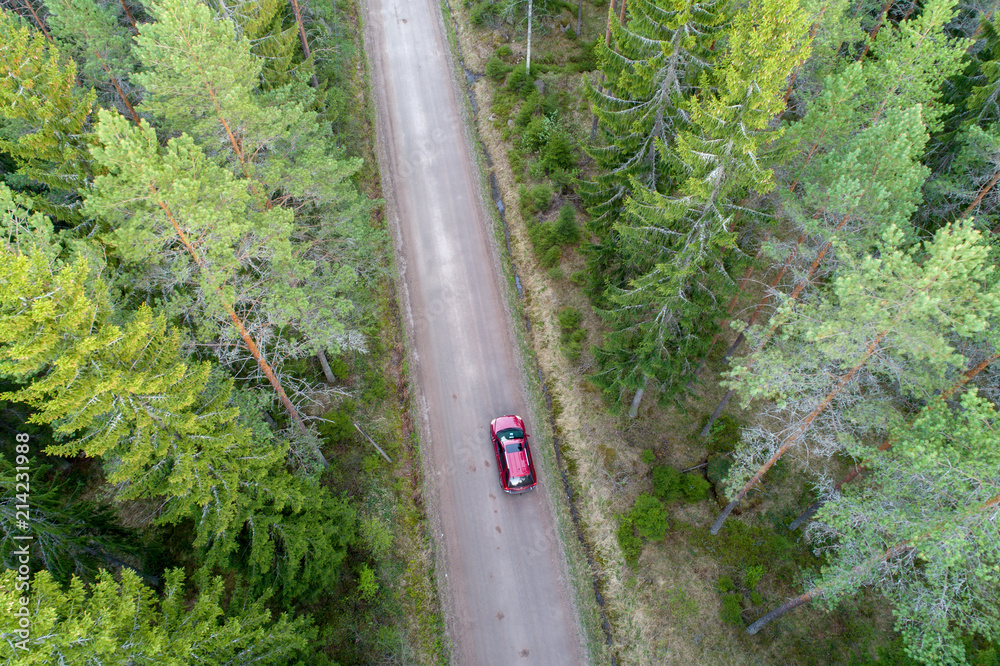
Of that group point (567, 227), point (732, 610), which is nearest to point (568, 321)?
point (567, 227)

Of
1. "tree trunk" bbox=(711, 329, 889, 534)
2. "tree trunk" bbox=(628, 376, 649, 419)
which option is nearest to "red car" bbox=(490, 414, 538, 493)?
"tree trunk" bbox=(628, 376, 649, 419)

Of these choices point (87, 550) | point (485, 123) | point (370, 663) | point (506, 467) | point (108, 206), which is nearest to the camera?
point (108, 206)

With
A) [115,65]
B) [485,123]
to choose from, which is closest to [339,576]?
[115,65]

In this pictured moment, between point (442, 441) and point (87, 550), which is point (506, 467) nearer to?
point (442, 441)

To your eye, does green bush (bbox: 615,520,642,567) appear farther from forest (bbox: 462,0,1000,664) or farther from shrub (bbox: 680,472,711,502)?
shrub (bbox: 680,472,711,502)

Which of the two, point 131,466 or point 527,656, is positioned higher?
point 131,466

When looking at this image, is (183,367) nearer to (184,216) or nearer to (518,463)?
(184,216)
